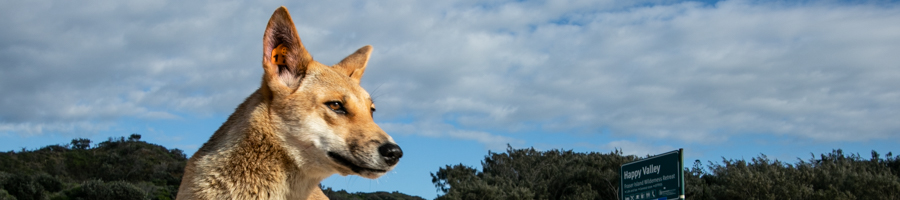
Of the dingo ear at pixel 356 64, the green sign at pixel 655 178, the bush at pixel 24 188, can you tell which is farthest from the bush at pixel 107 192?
the dingo ear at pixel 356 64

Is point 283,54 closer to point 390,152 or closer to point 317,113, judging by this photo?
point 317,113

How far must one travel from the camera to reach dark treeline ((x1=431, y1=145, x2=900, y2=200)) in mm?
34031

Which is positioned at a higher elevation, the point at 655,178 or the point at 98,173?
the point at 98,173

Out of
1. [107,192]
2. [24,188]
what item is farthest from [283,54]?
[24,188]

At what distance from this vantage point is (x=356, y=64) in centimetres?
487

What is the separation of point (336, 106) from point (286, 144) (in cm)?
Result: 35

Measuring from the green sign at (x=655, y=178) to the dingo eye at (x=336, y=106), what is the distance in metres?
12.5

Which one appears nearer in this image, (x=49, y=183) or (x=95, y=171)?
(x=49, y=183)

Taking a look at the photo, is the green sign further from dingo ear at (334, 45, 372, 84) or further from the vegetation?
the vegetation

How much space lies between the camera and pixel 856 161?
43.2 m

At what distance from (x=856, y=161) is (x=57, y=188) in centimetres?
4866

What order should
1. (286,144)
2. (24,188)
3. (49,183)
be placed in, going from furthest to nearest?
(49,183) → (24,188) → (286,144)

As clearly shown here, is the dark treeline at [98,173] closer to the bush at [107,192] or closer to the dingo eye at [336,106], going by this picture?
the bush at [107,192]

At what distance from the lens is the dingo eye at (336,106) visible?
3.72m
